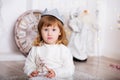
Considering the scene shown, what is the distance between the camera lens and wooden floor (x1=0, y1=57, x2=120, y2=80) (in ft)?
3.44

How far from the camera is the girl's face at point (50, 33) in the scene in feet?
2.86

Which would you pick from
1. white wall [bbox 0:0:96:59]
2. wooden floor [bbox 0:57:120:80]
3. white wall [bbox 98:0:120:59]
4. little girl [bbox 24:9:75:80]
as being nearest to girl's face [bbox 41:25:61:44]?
little girl [bbox 24:9:75:80]

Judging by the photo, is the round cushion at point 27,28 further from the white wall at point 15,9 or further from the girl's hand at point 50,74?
the girl's hand at point 50,74

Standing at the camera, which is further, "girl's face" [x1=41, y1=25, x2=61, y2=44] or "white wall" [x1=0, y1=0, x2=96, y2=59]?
"white wall" [x1=0, y1=0, x2=96, y2=59]

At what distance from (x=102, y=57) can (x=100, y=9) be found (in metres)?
0.23

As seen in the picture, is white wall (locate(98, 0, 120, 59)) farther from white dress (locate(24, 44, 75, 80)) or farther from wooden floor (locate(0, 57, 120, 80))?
white dress (locate(24, 44, 75, 80))

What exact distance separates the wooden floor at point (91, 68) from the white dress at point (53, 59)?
0.13 meters

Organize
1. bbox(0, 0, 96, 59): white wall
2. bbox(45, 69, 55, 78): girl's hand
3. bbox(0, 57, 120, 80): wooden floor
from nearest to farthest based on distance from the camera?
bbox(45, 69, 55, 78): girl's hand → bbox(0, 57, 120, 80): wooden floor → bbox(0, 0, 96, 59): white wall

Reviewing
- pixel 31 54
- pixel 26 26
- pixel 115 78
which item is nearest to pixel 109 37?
pixel 115 78

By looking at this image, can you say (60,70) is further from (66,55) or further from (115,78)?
(115,78)

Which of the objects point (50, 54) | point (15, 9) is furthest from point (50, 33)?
point (15, 9)

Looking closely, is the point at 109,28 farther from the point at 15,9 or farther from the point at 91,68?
the point at 15,9

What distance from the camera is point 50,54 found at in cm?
86

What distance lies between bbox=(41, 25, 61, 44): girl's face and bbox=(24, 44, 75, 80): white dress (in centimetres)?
2
